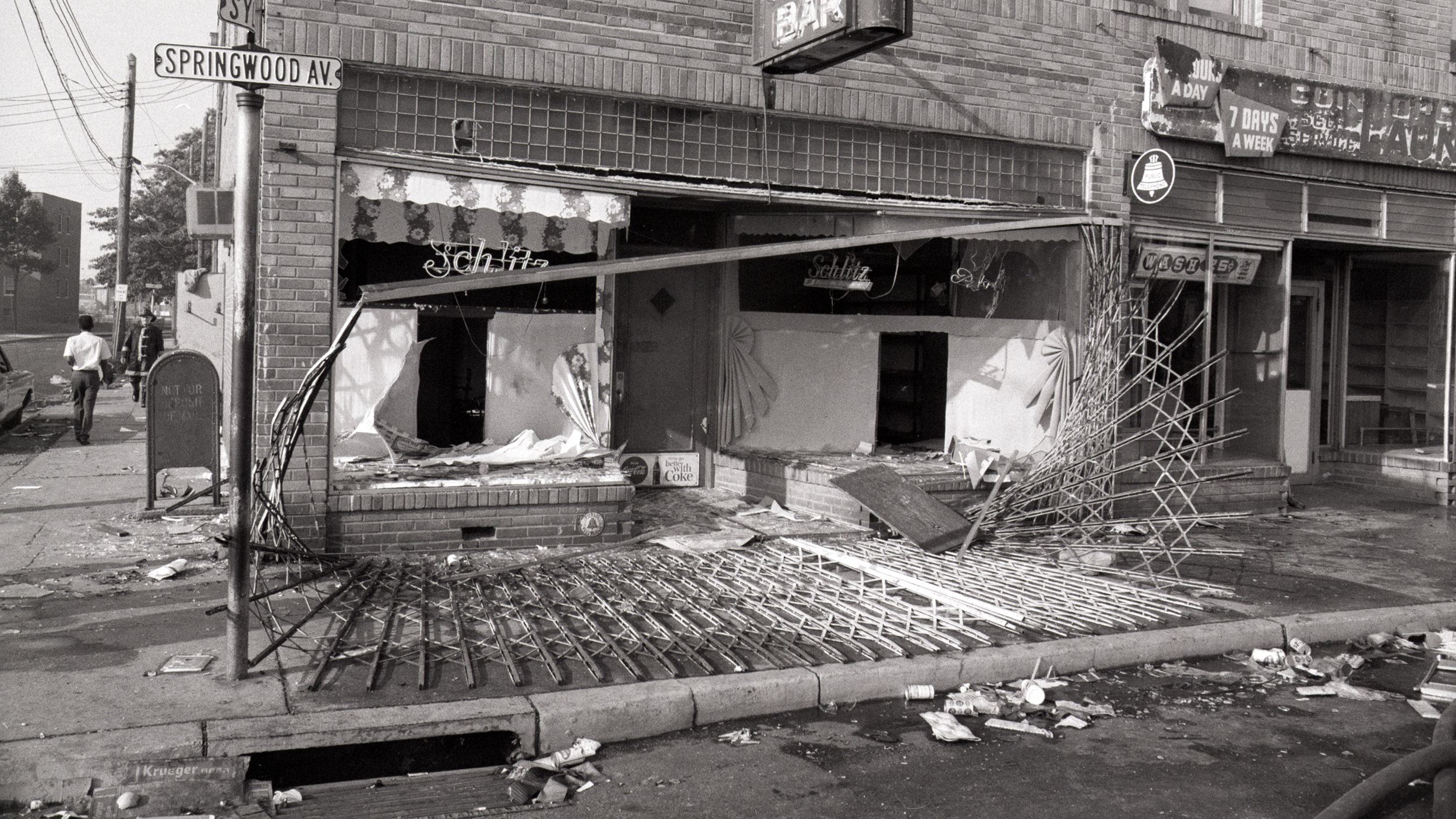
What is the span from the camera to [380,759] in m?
5.20

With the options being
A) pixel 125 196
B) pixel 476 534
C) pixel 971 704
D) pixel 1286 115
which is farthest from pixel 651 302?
pixel 125 196

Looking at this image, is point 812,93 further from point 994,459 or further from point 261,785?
point 261,785

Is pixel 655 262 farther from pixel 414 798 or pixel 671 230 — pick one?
pixel 671 230

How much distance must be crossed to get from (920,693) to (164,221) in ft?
171

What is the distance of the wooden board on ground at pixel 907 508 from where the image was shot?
9.04 m

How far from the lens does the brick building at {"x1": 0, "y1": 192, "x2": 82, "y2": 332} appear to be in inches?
2968

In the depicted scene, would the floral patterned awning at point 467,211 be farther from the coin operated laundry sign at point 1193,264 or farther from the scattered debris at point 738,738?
the coin operated laundry sign at point 1193,264

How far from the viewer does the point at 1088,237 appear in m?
11.0

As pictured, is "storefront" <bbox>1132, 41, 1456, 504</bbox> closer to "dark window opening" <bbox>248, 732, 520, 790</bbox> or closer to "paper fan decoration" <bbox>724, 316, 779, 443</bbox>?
"paper fan decoration" <bbox>724, 316, 779, 443</bbox>

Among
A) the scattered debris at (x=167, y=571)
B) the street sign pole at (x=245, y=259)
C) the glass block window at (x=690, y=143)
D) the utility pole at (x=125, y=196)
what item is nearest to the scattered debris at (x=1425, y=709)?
the glass block window at (x=690, y=143)

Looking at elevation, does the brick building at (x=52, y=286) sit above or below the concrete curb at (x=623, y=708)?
above

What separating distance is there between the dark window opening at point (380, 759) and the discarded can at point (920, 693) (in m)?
2.04

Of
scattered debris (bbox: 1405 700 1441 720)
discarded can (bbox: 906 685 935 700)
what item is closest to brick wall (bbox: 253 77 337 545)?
discarded can (bbox: 906 685 935 700)

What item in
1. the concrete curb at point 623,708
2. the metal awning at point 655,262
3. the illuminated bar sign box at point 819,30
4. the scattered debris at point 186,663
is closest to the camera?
the concrete curb at point 623,708
